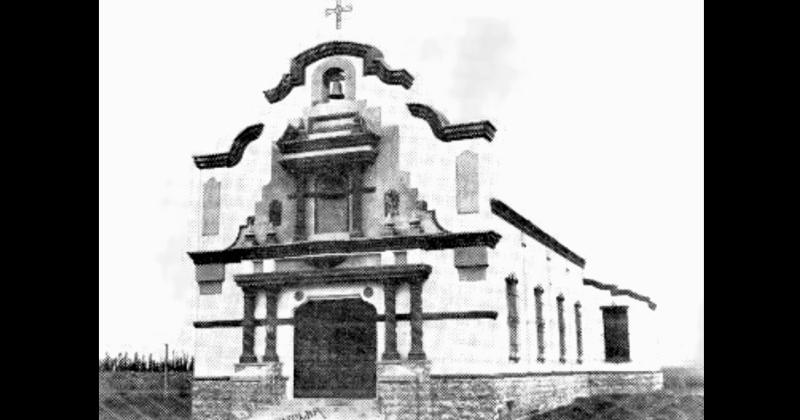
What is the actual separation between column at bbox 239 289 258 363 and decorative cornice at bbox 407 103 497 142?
5485 mm

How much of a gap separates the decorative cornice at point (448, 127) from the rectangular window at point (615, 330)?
13.3m

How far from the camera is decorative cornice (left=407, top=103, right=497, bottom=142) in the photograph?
1905 cm

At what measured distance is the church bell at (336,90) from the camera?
2017cm

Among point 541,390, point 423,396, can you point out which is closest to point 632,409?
point 541,390

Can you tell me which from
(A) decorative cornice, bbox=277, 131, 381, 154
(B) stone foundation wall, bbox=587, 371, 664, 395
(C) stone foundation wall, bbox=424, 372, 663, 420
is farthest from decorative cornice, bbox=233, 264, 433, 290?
(B) stone foundation wall, bbox=587, 371, 664, 395

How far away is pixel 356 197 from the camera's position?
19703mm

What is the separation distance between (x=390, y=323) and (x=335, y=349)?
1585mm

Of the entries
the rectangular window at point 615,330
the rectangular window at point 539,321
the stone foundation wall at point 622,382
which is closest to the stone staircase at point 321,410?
the rectangular window at point 539,321

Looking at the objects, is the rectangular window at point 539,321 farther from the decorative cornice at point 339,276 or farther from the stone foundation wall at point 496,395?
the decorative cornice at point 339,276

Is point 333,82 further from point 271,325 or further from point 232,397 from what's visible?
point 232,397
